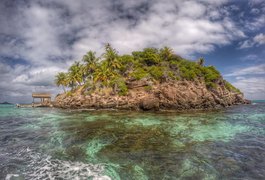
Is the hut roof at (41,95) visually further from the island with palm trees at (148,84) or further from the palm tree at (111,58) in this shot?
the palm tree at (111,58)

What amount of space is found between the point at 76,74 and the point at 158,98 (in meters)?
33.4

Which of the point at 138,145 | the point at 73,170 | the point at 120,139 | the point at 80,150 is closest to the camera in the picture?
the point at 73,170

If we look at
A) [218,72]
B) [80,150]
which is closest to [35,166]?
[80,150]

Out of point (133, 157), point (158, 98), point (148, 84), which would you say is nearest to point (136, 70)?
point (148, 84)

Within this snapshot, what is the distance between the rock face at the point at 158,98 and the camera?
1521 inches

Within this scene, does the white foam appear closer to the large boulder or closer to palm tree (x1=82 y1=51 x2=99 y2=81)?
the large boulder

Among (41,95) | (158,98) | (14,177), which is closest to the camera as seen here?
(14,177)

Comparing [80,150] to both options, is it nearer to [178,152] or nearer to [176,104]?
[178,152]

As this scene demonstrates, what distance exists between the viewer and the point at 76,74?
57719 millimetres

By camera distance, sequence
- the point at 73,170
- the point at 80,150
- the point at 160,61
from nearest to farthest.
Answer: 1. the point at 73,170
2. the point at 80,150
3. the point at 160,61

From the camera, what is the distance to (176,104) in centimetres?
3862


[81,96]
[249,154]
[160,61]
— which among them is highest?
[160,61]

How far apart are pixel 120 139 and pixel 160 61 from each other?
4200 centimetres

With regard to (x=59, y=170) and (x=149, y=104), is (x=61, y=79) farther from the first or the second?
(x=59, y=170)
